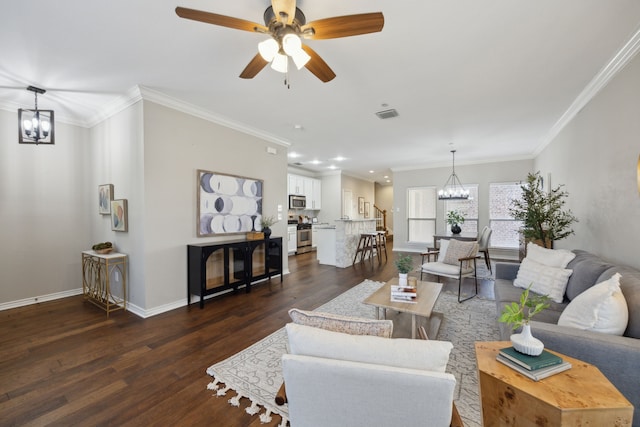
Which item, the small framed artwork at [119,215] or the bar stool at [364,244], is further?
the bar stool at [364,244]

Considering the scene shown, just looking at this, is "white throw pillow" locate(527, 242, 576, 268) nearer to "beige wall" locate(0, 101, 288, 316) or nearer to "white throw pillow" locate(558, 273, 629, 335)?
"white throw pillow" locate(558, 273, 629, 335)

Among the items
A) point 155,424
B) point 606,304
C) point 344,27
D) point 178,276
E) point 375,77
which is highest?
point 375,77

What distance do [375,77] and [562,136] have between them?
3.65m

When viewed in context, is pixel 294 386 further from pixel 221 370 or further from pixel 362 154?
pixel 362 154

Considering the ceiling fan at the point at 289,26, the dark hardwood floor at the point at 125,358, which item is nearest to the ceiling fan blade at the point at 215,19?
the ceiling fan at the point at 289,26

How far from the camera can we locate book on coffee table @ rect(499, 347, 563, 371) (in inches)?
47.6

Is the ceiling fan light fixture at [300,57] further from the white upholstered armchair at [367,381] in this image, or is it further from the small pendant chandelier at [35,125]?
the small pendant chandelier at [35,125]

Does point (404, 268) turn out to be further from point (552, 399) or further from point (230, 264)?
point (230, 264)

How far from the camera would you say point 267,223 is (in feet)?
15.2

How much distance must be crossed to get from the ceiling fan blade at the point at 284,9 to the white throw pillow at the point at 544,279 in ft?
9.26

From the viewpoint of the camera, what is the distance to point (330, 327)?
120 cm

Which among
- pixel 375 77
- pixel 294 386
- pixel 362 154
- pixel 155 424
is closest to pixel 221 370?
pixel 155 424

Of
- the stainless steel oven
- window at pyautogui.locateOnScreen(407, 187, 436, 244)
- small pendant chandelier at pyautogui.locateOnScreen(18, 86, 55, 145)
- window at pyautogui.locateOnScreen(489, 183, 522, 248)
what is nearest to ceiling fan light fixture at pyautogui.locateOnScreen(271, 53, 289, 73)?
small pendant chandelier at pyautogui.locateOnScreen(18, 86, 55, 145)

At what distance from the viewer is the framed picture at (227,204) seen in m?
3.84
